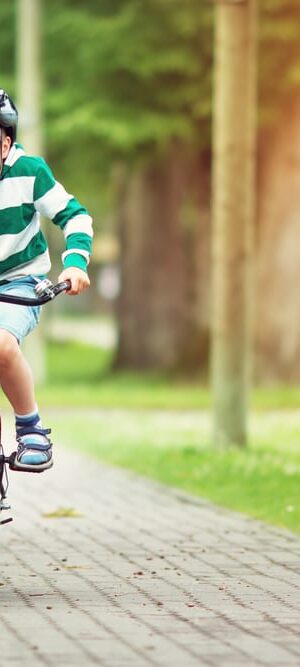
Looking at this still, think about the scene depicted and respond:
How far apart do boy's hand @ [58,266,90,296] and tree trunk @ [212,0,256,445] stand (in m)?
6.98

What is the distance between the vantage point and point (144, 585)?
24.0 ft

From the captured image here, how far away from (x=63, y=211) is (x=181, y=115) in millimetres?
Answer: 16394

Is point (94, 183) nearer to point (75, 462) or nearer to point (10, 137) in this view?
point (75, 462)

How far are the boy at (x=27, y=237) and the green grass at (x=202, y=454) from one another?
280 cm

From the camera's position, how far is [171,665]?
5566 mm

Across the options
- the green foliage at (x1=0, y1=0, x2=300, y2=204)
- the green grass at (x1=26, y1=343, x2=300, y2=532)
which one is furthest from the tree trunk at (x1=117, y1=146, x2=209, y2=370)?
the green foliage at (x1=0, y1=0, x2=300, y2=204)

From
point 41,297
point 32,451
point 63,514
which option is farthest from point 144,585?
point 63,514

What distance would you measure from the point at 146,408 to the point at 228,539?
1119cm

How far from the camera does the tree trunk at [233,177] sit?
1352 centimetres

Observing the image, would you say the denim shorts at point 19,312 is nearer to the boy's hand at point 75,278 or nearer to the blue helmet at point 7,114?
the boy's hand at point 75,278

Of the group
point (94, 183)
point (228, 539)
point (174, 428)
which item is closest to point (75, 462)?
point (174, 428)

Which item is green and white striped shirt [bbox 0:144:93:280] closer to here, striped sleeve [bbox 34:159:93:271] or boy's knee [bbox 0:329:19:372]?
striped sleeve [bbox 34:159:93:271]

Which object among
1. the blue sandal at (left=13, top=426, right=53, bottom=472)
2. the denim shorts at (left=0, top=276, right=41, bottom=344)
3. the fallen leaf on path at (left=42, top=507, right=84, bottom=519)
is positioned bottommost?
the fallen leaf on path at (left=42, top=507, right=84, bottom=519)

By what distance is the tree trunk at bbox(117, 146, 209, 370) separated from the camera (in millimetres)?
27328
